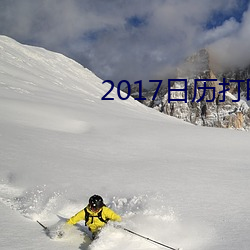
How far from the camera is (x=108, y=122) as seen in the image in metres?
17.9

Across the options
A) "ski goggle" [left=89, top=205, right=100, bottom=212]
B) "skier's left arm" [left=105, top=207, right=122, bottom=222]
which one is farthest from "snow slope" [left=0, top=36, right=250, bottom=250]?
"ski goggle" [left=89, top=205, right=100, bottom=212]

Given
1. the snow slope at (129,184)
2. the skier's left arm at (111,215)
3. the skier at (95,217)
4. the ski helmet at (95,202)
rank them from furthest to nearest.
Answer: the skier's left arm at (111,215) < the skier at (95,217) < the ski helmet at (95,202) < the snow slope at (129,184)

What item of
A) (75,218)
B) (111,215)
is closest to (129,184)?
(111,215)

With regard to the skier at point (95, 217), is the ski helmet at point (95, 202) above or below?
above

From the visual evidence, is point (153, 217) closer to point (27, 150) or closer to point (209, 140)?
point (27, 150)

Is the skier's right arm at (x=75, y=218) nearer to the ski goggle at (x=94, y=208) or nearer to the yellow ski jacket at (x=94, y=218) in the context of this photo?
the yellow ski jacket at (x=94, y=218)

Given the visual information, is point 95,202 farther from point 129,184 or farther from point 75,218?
point 129,184

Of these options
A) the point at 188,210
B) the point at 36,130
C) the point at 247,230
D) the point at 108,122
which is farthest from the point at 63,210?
the point at 108,122

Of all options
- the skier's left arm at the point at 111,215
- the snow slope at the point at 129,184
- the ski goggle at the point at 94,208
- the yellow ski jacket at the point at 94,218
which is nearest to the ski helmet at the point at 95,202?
the ski goggle at the point at 94,208

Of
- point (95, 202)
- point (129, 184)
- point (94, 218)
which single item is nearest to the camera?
point (95, 202)

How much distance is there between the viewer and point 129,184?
25.9 feet

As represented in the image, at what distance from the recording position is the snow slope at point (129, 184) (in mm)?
5309

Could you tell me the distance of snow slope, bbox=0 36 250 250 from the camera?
17.4 ft

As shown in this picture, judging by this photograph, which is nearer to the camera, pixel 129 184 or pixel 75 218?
pixel 75 218
